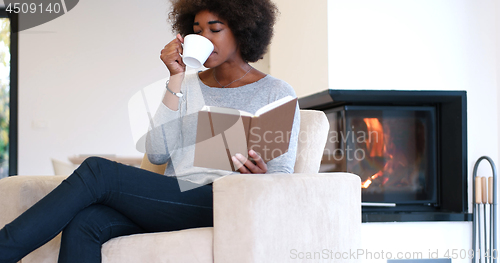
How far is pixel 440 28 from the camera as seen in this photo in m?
2.27

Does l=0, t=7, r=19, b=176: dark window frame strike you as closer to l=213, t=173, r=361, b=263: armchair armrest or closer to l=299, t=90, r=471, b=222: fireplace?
l=299, t=90, r=471, b=222: fireplace

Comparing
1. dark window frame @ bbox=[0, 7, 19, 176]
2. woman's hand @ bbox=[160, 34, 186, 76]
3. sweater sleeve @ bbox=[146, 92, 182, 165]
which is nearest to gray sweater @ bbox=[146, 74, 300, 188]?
sweater sleeve @ bbox=[146, 92, 182, 165]

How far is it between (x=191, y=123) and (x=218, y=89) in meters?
0.15

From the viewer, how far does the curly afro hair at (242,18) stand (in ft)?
4.75

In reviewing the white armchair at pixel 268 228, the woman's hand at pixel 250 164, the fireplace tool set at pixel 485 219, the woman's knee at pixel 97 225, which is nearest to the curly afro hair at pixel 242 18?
the woman's hand at pixel 250 164

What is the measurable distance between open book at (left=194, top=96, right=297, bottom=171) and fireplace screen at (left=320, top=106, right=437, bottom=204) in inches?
47.9

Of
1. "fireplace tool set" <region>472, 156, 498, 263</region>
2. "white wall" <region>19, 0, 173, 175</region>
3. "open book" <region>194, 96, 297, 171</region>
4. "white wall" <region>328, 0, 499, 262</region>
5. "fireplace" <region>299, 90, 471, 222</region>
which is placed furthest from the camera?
"white wall" <region>19, 0, 173, 175</region>

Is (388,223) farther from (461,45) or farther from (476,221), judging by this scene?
(461,45)

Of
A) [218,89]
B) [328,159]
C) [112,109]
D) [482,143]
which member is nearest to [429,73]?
[482,143]

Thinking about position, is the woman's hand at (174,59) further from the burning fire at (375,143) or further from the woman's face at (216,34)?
the burning fire at (375,143)

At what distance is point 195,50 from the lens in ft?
4.19

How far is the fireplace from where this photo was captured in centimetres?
235

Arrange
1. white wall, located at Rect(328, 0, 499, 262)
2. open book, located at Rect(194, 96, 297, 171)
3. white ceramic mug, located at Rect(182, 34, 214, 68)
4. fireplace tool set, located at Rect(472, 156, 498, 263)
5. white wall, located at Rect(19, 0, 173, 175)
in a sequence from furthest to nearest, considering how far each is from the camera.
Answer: white wall, located at Rect(19, 0, 173, 175), white wall, located at Rect(328, 0, 499, 262), fireplace tool set, located at Rect(472, 156, 498, 263), white ceramic mug, located at Rect(182, 34, 214, 68), open book, located at Rect(194, 96, 297, 171)

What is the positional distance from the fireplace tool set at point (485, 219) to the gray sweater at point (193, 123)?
129 centimetres
